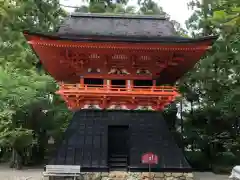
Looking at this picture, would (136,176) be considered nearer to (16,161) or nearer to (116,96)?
(116,96)

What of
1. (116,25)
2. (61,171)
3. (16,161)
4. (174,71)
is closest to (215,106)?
(174,71)

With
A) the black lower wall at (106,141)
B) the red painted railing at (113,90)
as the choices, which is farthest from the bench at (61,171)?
the red painted railing at (113,90)

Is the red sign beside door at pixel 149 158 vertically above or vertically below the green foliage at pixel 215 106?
below

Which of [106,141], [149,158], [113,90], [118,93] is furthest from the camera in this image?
[113,90]

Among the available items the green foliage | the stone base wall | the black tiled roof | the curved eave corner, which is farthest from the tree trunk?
the green foliage

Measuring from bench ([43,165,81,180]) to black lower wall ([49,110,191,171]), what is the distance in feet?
1.55

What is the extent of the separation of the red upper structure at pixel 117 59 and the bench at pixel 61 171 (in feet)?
8.69

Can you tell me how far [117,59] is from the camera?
13.3 m

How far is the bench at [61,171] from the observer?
1202cm

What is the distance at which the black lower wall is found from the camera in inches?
503

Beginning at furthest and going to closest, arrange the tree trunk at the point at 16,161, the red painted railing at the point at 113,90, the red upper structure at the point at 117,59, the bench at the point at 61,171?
the tree trunk at the point at 16,161 < the red painted railing at the point at 113,90 < the red upper structure at the point at 117,59 < the bench at the point at 61,171

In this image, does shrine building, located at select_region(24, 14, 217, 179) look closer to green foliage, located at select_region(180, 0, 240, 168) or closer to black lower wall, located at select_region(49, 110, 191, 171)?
black lower wall, located at select_region(49, 110, 191, 171)

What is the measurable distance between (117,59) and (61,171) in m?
4.92

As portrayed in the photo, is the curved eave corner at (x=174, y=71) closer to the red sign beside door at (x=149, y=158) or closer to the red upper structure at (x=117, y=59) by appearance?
the red upper structure at (x=117, y=59)
